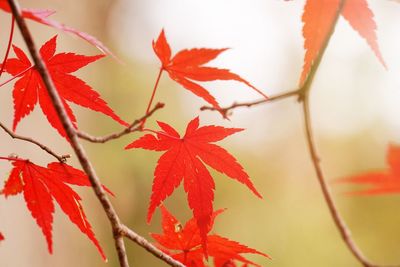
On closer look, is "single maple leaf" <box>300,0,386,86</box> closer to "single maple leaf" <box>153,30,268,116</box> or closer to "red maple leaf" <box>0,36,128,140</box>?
"single maple leaf" <box>153,30,268,116</box>

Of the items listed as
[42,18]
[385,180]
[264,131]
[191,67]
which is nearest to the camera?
[42,18]

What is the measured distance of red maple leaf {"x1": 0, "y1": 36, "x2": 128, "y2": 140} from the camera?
2.01 feet

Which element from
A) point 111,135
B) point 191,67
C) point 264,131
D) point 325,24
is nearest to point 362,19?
point 325,24

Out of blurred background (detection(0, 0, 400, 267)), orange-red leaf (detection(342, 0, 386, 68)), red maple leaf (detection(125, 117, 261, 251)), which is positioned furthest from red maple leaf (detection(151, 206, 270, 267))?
blurred background (detection(0, 0, 400, 267))

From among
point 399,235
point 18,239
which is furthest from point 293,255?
point 18,239

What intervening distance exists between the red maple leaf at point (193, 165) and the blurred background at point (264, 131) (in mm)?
2262

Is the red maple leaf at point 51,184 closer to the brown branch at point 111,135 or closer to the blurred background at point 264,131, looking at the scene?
the brown branch at point 111,135

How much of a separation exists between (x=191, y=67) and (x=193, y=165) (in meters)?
0.13

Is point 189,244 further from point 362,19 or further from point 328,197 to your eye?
point 362,19

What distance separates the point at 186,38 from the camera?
19.4ft

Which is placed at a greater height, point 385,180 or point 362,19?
point 362,19

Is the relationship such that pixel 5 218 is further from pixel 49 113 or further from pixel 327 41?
pixel 327 41

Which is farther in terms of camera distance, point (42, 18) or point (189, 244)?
point (189, 244)

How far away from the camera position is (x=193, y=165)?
2.06ft
